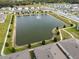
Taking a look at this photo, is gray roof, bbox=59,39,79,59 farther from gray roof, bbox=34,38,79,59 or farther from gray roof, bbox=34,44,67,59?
gray roof, bbox=34,44,67,59

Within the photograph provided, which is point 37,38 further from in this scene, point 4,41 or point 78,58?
point 78,58

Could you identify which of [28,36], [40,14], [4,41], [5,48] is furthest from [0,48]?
[40,14]

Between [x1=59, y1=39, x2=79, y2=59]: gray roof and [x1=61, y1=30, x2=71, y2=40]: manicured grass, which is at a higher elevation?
[x1=59, y1=39, x2=79, y2=59]: gray roof

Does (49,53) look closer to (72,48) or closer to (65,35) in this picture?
(72,48)

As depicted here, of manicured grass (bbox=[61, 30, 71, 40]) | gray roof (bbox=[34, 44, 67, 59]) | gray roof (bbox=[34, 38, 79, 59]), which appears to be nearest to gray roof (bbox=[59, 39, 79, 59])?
gray roof (bbox=[34, 38, 79, 59])

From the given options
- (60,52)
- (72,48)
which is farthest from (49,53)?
(72,48)

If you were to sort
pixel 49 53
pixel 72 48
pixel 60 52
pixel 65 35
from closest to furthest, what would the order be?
1. pixel 49 53
2. pixel 60 52
3. pixel 72 48
4. pixel 65 35

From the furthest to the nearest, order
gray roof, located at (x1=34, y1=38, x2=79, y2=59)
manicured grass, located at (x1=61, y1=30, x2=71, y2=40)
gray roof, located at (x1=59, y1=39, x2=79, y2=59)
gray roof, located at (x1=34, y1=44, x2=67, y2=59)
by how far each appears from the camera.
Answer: manicured grass, located at (x1=61, y1=30, x2=71, y2=40), gray roof, located at (x1=59, y1=39, x2=79, y2=59), gray roof, located at (x1=34, y1=38, x2=79, y2=59), gray roof, located at (x1=34, y1=44, x2=67, y2=59)

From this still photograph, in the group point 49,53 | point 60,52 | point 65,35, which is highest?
point 49,53

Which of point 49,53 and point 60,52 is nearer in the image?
point 49,53

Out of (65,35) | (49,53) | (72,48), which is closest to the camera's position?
(49,53)

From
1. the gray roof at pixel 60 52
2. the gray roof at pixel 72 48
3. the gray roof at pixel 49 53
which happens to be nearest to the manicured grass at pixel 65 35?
the gray roof at pixel 72 48
